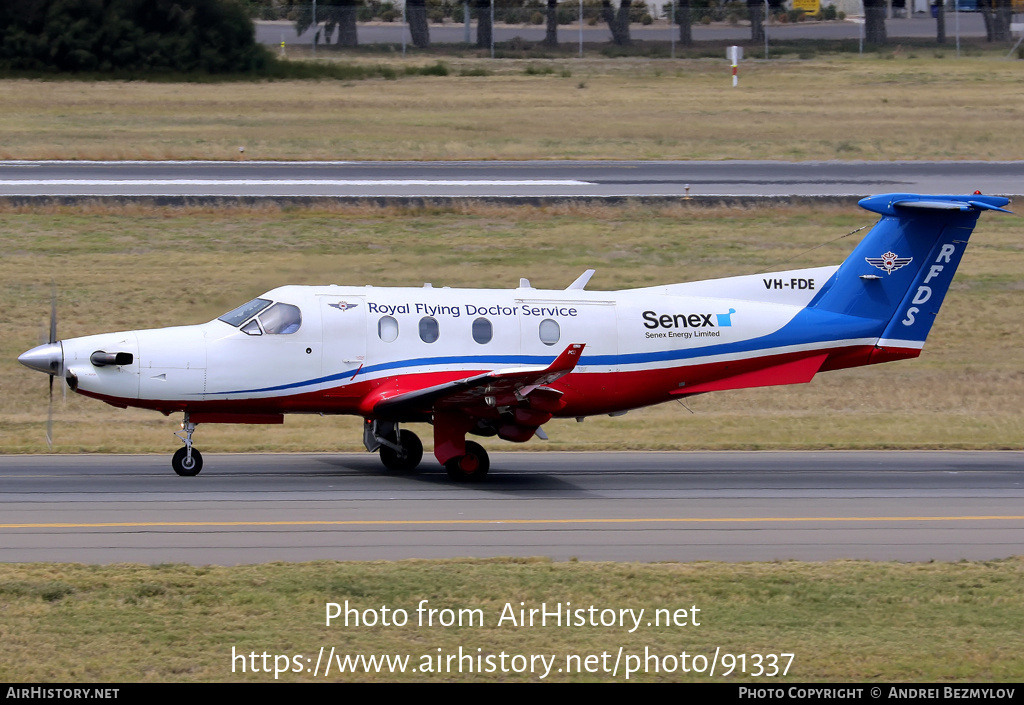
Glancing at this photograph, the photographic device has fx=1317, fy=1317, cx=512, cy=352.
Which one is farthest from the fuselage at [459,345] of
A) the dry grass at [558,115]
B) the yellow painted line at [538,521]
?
the dry grass at [558,115]

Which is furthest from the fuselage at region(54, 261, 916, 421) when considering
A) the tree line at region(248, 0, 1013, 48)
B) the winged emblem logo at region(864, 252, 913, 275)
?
the tree line at region(248, 0, 1013, 48)

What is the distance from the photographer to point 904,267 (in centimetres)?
1981

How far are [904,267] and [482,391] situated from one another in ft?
23.0

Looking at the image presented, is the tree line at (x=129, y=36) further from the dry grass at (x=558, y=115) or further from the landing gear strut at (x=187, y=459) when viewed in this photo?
the landing gear strut at (x=187, y=459)

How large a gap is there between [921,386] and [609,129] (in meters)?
27.4

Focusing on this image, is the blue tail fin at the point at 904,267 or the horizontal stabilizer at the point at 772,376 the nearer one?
the horizontal stabilizer at the point at 772,376

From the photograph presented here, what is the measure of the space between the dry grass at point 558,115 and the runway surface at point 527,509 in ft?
92.6

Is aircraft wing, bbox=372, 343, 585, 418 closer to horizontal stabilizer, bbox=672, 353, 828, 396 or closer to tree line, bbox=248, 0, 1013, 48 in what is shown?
horizontal stabilizer, bbox=672, 353, 828, 396

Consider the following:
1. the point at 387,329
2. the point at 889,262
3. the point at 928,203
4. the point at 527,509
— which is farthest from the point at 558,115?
the point at 527,509

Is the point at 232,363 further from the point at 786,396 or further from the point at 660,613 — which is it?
the point at 786,396

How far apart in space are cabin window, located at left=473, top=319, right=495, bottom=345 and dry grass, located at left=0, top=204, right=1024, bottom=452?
340cm

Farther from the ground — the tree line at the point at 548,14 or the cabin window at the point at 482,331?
the tree line at the point at 548,14

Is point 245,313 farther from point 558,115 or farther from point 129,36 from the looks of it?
point 129,36

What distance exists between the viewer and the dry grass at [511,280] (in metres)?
22.8
